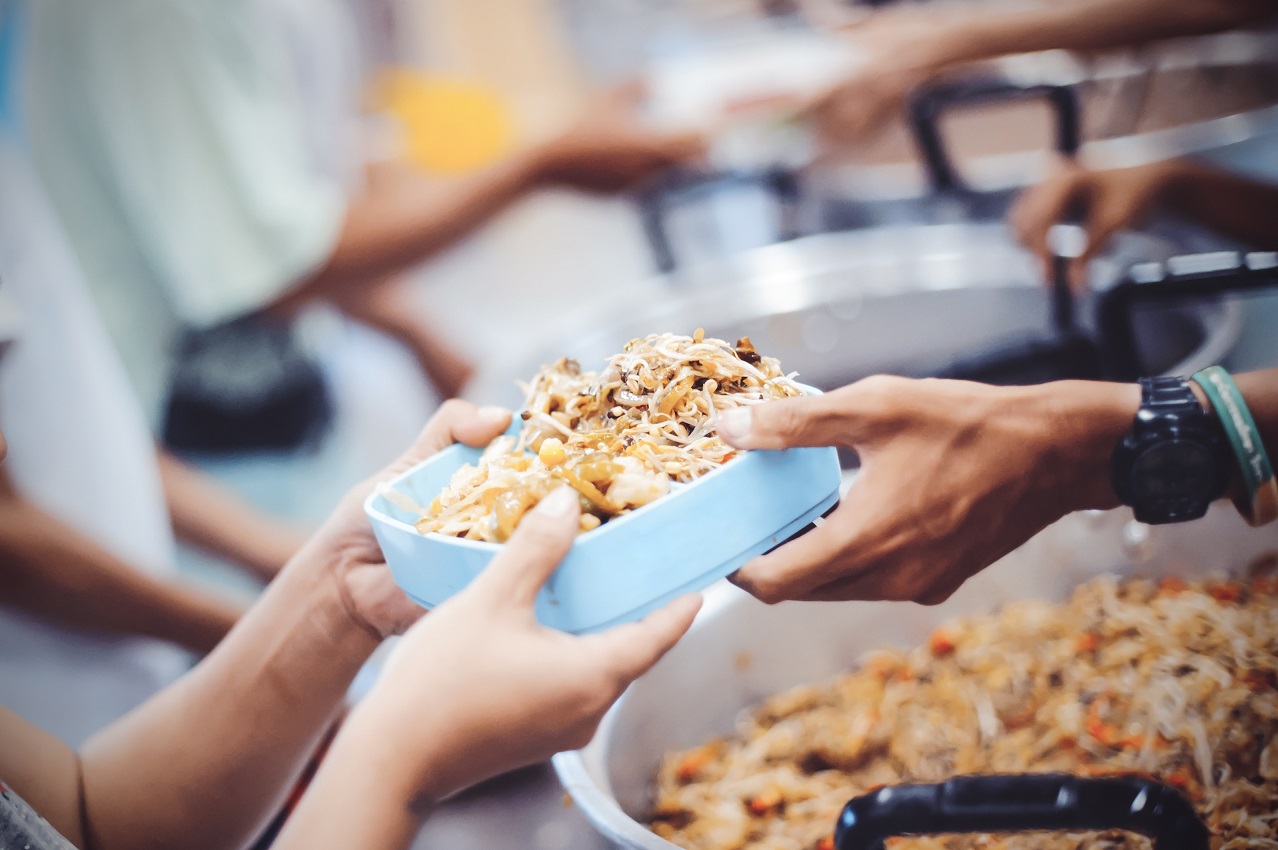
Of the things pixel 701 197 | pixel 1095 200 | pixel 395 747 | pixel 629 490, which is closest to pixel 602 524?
pixel 629 490

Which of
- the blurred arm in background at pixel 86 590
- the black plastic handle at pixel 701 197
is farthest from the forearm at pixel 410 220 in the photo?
the blurred arm in background at pixel 86 590

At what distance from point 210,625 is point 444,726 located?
341 millimetres

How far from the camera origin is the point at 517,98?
1.79 meters

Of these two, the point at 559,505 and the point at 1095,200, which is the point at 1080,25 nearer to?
the point at 1095,200

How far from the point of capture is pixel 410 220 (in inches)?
57.5

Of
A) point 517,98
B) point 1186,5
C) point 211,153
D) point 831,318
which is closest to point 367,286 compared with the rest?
point 211,153

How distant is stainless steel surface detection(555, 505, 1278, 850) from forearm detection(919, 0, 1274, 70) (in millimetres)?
781

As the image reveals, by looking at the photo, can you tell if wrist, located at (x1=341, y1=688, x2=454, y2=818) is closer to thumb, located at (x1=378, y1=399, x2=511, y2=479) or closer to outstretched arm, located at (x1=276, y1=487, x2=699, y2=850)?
outstretched arm, located at (x1=276, y1=487, x2=699, y2=850)

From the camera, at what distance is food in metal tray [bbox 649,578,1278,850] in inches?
23.0

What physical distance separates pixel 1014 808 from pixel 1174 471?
0.23 meters

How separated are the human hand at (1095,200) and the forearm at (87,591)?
2.81 feet

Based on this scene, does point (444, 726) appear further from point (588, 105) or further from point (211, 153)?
point (588, 105)

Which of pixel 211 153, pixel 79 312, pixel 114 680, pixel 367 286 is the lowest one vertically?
pixel 114 680

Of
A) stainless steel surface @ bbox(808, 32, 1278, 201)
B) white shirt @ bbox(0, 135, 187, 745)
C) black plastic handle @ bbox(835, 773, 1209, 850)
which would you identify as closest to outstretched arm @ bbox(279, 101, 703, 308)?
stainless steel surface @ bbox(808, 32, 1278, 201)
